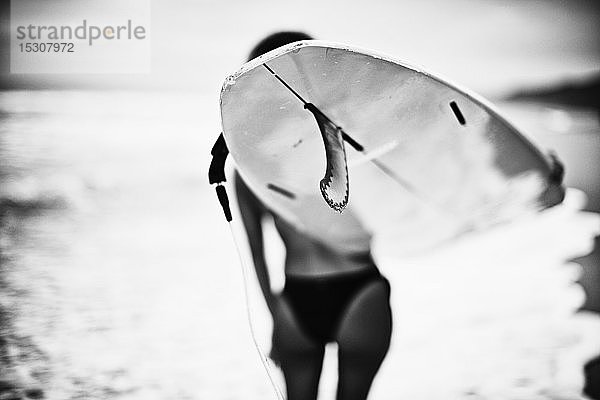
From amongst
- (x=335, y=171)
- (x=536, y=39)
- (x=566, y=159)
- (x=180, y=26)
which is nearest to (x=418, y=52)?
(x=536, y=39)

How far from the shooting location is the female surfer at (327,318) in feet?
3.35

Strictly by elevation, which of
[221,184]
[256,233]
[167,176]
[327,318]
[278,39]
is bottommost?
[167,176]

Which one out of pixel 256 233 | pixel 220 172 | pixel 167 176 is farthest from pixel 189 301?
pixel 167 176

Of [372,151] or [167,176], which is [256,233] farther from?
[167,176]

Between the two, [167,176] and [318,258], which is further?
[167,176]

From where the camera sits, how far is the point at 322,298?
103 centimetres

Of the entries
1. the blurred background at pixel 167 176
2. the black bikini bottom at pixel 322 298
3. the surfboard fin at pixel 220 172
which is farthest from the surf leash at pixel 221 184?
the blurred background at pixel 167 176

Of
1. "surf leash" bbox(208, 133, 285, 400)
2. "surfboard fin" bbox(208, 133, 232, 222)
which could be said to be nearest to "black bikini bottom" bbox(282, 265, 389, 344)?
"surf leash" bbox(208, 133, 285, 400)

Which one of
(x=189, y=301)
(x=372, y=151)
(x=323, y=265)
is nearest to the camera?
(x=323, y=265)

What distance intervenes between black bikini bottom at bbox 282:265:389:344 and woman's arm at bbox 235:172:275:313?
0.20 ft

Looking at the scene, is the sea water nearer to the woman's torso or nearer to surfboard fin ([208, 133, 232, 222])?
the woman's torso

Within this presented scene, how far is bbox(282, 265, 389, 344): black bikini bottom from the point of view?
3.37 feet

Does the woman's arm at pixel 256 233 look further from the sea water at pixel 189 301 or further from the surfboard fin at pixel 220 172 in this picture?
the sea water at pixel 189 301

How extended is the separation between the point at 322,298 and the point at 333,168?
27 cm
